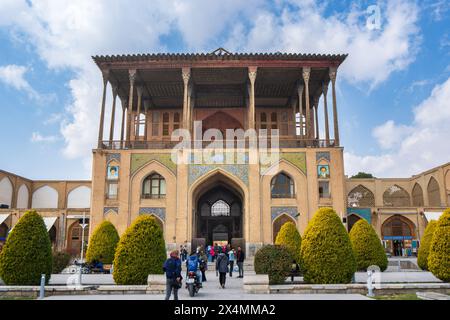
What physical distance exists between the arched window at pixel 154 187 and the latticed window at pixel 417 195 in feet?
71.9

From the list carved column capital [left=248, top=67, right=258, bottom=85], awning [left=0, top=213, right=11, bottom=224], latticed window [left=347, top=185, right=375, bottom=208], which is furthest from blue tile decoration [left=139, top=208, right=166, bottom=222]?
latticed window [left=347, top=185, right=375, bottom=208]

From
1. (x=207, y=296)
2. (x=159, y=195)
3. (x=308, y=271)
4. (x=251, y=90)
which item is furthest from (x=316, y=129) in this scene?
(x=207, y=296)

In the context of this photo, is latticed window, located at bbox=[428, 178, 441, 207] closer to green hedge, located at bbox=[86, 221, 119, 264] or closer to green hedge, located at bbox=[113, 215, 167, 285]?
green hedge, located at bbox=[86, 221, 119, 264]

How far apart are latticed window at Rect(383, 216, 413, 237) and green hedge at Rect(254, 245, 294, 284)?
19.3 metres

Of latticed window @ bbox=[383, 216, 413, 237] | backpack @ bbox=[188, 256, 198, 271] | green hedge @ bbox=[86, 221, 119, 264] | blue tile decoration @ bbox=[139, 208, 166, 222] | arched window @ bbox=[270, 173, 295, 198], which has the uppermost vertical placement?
arched window @ bbox=[270, 173, 295, 198]

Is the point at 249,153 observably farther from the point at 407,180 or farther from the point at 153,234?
the point at 407,180

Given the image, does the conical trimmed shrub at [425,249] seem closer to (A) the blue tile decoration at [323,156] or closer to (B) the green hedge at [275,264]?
(B) the green hedge at [275,264]

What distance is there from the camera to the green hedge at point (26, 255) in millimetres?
11062

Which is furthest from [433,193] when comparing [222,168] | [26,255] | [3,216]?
[3,216]

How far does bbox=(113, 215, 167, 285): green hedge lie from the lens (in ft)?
36.3

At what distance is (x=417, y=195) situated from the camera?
34531mm

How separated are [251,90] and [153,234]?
1414cm

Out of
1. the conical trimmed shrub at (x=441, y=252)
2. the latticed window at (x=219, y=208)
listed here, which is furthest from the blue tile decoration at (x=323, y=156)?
the conical trimmed shrub at (x=441, y=252)

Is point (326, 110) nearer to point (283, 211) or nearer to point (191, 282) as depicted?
point (283, 211)
